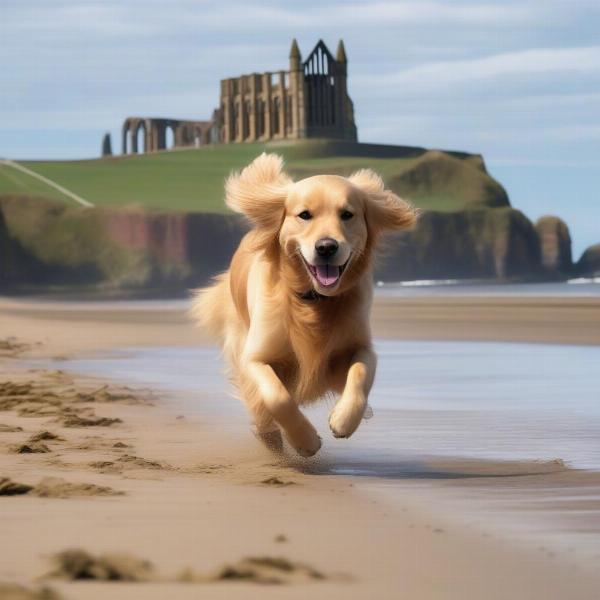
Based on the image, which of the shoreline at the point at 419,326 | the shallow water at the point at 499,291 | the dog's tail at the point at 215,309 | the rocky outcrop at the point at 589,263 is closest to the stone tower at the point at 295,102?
the rocky outcrop at the point at 589,263

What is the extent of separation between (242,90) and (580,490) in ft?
463

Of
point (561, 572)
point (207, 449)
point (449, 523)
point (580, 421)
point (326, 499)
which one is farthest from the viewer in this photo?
point (580, 421)

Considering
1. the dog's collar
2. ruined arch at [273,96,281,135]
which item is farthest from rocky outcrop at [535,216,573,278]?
the dog's collar

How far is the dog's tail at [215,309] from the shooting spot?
9172 millimetres

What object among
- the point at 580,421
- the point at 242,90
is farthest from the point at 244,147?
the point at 580,421

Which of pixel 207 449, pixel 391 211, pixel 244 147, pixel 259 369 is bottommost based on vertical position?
pixel 207 449

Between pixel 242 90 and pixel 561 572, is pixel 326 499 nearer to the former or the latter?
pixel 561 572

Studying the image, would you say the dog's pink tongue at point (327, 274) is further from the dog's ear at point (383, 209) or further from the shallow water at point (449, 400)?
the shallow water at point (449, 400)

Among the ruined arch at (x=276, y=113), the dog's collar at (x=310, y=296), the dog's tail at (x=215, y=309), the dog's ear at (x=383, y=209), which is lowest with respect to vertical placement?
the dog's tail at (x=215, y=309)

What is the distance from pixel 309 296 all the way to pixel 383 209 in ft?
2.09

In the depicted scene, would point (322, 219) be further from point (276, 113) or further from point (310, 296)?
point (276, 113)

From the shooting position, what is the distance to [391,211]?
7559 mm

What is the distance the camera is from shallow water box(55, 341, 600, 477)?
25.2 ft

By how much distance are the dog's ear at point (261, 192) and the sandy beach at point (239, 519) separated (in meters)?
1.25
